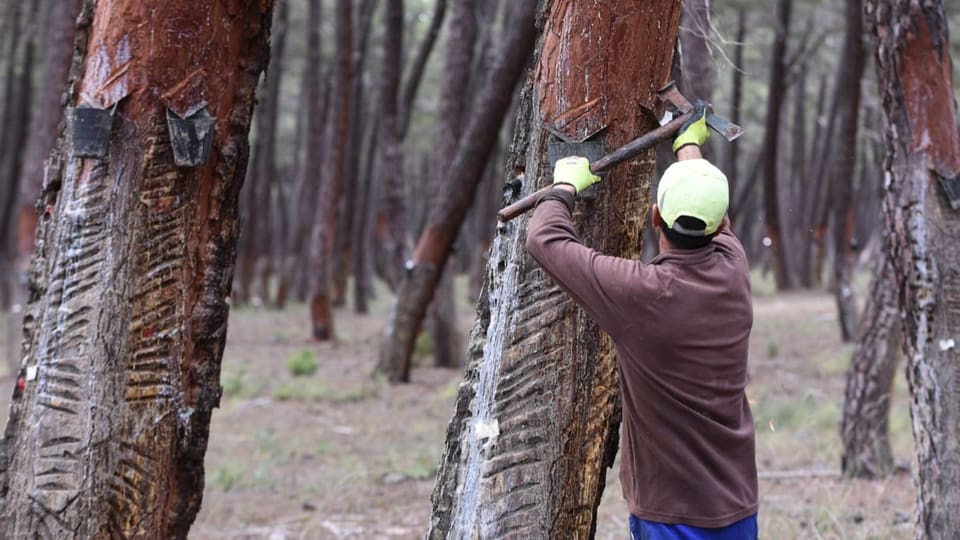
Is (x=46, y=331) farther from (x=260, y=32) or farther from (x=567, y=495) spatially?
(x=567, y=495)

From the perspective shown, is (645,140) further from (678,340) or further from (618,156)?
(678,340)

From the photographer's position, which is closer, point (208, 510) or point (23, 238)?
point (208, 510)

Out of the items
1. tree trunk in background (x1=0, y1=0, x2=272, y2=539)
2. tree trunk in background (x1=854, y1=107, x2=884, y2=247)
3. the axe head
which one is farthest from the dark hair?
tree trunk in background (x1=854, y1=107, x2=884, y2=247)

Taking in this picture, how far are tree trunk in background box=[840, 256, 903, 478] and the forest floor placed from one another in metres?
0.18

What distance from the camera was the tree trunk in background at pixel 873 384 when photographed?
6.02 meters

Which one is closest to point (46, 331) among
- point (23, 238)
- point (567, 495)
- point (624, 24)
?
point (567, 495)

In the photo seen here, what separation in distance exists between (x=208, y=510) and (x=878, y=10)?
15.3ft

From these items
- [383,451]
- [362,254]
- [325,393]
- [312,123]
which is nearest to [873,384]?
[383,451]

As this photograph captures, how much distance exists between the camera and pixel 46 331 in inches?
122

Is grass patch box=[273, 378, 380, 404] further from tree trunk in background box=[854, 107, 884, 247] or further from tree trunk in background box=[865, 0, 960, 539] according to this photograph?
tree trunk in background box=[854, 107, 884, 247]

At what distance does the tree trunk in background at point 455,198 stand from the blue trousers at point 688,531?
16.7 ft

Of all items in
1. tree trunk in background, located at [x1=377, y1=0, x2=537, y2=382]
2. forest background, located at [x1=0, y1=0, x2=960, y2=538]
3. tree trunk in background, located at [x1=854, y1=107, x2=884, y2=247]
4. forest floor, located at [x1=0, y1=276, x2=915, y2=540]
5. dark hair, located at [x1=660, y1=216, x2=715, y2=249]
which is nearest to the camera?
dark hair, located at [x1=660, y1=216, x2=715, y2=249]

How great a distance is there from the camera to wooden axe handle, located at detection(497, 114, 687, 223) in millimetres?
2828

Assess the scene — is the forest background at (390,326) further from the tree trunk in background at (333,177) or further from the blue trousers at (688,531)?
the blue trousers at (688,531)
